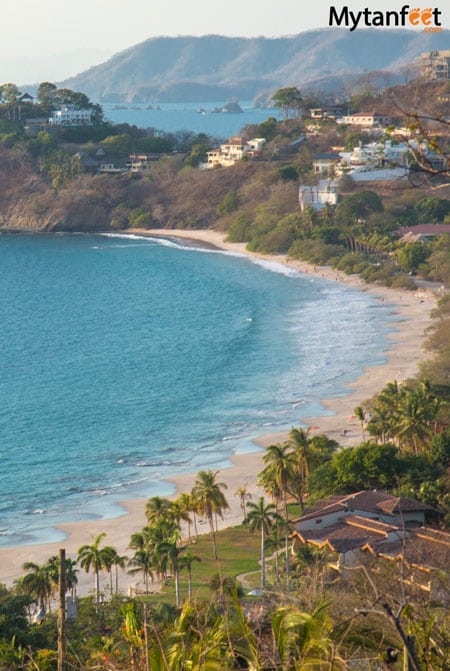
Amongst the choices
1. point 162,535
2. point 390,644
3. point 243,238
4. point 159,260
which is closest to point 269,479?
point 162,535

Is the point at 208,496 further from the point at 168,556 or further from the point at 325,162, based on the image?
the point at 325,162

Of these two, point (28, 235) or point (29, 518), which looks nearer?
point (29, 518)

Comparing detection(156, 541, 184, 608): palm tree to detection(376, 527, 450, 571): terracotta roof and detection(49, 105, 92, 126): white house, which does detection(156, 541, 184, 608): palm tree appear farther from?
detection(49, 105, 92, 126): white house

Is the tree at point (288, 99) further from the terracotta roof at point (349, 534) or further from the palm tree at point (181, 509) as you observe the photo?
the terracotta roof at point (349, 534)

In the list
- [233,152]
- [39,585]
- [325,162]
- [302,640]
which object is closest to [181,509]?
[39,585]

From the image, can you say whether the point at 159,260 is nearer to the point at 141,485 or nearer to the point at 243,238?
the point at 243,238

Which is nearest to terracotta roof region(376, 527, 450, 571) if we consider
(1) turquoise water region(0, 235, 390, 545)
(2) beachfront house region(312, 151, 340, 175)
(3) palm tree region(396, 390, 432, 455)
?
(3) palm tree region(396, 390, 432, 455)
